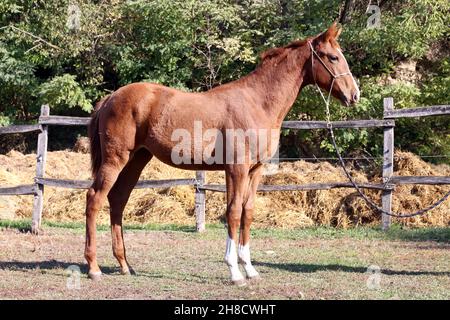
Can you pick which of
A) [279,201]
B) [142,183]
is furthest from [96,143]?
[279,201]

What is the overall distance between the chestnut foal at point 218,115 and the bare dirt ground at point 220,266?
1.73 ft

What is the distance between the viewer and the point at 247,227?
7.23 metres

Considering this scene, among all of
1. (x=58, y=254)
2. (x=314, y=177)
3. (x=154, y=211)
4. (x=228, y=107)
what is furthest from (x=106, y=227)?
(x=228, y=107)

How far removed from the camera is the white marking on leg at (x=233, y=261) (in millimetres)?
6755

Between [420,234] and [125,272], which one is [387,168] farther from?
[125,272]

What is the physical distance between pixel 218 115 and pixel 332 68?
1294 mm

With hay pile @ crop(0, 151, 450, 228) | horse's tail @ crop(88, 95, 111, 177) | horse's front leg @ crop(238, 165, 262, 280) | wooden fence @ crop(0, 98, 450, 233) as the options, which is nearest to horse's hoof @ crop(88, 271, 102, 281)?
horse's tail @ crop(88, 95, 111, 177)

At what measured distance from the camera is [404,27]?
538 inches

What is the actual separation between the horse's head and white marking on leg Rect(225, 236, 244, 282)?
192 centimetres

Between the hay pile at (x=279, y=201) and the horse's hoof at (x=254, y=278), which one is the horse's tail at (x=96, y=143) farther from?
the hay pile at (x=279, y=201)

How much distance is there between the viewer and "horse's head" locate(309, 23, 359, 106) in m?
7.21

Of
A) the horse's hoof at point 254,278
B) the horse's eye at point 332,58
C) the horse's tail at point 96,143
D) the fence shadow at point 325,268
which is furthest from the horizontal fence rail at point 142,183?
the horse's eye at point 332,58

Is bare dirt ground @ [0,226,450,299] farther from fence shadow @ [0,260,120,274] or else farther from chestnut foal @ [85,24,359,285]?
chestnut foal @ [85,24,359,285]

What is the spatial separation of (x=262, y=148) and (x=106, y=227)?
530 centimetres
